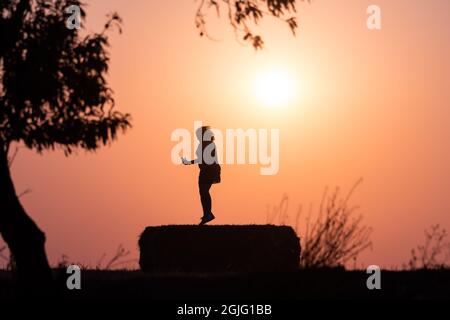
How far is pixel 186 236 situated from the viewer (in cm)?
2173

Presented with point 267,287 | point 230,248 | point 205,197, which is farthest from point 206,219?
point 267,287

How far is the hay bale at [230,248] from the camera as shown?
21.5 m

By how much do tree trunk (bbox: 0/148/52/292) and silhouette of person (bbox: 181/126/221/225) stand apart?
466 cm

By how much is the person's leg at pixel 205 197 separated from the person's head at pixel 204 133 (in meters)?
1.07

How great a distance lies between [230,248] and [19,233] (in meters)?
5.06

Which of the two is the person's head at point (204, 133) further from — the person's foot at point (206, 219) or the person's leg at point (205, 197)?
the person's foot at point (206, 219)

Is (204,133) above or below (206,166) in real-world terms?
above

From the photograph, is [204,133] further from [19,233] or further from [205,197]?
[19,233]

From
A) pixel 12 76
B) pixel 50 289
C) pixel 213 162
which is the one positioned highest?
pixel 12 76

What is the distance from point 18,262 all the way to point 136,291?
2.60 m

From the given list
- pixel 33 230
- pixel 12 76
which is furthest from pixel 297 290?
pixel 12 76

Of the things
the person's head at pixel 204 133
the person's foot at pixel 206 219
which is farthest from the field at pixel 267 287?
the person's head at pixel 204 133

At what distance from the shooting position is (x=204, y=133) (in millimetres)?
21688

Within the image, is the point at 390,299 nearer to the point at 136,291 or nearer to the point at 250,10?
the point at 136,291
